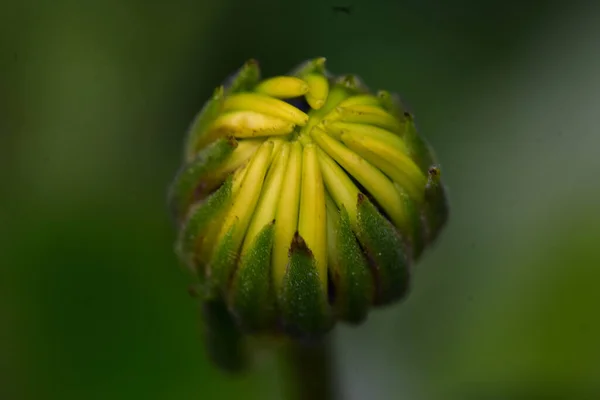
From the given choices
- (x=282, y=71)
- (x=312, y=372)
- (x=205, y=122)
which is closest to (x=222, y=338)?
(x=312, y=372)

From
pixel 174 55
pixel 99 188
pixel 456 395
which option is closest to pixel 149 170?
pixel 99 188

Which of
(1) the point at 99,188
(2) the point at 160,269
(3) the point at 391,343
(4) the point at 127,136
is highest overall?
(4) the point at 127,136

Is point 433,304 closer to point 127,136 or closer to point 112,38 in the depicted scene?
point 127,136

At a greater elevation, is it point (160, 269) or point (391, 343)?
point (160, 269)

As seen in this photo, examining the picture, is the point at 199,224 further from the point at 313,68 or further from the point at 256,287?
the point at 313,68

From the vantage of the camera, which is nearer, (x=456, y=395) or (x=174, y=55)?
(x=456, y=395)

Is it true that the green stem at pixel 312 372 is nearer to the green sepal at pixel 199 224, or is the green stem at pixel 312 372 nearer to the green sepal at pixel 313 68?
the green sepal at pixel 199 224

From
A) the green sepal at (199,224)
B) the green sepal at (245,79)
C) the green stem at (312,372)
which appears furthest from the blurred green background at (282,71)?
the green sepal at (245,79)

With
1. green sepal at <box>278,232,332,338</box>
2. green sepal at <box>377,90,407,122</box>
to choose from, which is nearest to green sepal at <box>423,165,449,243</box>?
green sepal at <box>377,90,407,122</box>
